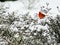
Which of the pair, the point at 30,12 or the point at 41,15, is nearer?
the point at 41,15

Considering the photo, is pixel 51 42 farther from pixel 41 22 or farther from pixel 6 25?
pixel 6 25

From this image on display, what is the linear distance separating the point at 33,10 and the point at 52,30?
3.18 feet

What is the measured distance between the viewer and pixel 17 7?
216 inches

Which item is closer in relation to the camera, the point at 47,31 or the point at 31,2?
the point at 47,31

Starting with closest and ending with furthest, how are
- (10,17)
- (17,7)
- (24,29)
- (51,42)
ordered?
(51,42) → (24,29) → (10,17) → (17,7)

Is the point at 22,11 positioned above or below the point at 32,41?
above

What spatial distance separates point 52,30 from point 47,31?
14 cm

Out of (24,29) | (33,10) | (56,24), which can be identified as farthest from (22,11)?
(56,24)

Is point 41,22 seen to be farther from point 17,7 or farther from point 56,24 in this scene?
point 17,7

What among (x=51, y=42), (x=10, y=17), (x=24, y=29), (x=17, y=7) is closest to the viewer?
(x=51, y=42)

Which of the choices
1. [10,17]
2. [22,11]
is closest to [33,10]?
[22,11]

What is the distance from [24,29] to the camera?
460 cm

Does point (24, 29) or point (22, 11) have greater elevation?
point (22, 11)

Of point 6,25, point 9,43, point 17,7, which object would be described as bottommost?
point 9,43
